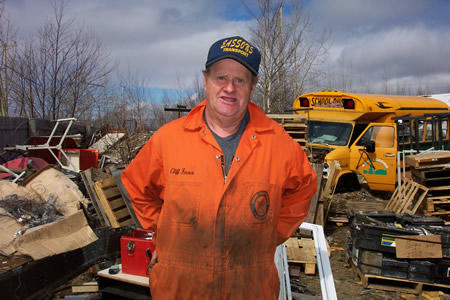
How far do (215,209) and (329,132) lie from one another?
279 inches

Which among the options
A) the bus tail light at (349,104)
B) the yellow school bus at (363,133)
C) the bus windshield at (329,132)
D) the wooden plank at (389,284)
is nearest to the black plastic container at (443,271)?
the wooden plank at (389,284)

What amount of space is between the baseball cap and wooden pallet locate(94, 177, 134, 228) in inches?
170

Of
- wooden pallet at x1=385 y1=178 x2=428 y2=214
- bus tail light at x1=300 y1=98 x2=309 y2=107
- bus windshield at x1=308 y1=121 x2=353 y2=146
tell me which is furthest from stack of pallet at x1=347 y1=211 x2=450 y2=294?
bus tail light at x1=300 y1=98 x2=309 y2=107

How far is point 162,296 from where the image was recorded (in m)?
1.81

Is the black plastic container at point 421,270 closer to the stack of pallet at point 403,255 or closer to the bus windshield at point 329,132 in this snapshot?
the stack of pallet at point 403,255

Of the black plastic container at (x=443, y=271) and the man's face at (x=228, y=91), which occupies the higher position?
the man's face at (x=228, y=91)

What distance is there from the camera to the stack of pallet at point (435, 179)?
623 cm

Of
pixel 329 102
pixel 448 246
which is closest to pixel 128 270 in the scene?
pixel 448 246

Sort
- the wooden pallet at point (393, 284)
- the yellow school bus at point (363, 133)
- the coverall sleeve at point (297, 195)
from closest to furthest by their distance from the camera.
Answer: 1. the coverall sleeve at point (297, 195)
2. the wooden pallet at point (393, 284)
3. the yellow school bus at point (363, 133)

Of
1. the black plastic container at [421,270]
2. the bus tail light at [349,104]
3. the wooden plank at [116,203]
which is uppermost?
the bus tail light at [349,104]

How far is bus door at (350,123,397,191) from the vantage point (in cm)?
777

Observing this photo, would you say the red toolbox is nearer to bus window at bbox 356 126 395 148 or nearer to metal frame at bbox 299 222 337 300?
metal frame at bbox 299 222 337 300

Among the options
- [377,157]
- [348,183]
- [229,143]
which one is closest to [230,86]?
[229,143]

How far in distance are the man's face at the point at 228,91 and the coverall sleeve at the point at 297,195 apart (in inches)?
16.5
